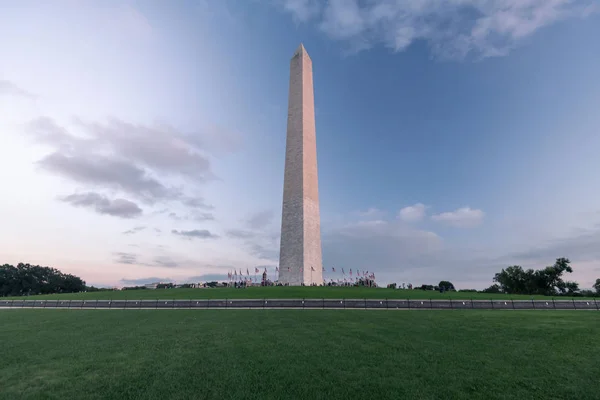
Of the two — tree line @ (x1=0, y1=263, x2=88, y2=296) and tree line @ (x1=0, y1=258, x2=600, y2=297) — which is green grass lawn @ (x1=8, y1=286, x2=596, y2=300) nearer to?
tree line @ (x1=0, y1=258, x2=600, y2=297)

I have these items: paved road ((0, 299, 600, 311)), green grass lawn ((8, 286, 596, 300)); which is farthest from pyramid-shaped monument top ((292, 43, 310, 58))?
paved road ((0, 299, 600, 311))

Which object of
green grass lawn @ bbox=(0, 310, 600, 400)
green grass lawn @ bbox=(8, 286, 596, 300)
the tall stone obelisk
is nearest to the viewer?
green grass lawn @ bbox=(0, 310, 600, 400)

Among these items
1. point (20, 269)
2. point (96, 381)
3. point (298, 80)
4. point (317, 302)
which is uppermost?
point (298, 80)

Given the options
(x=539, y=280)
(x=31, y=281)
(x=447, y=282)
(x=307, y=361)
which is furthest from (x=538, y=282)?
(x=31, y=281)

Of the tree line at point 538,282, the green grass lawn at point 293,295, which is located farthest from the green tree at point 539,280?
the green grass lawn at point 293,295

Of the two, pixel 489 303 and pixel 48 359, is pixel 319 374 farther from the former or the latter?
pixel 489 303

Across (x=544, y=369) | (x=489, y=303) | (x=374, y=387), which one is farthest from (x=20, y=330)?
(x=489, y=303)

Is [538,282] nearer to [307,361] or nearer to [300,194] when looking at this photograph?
[300,194]
